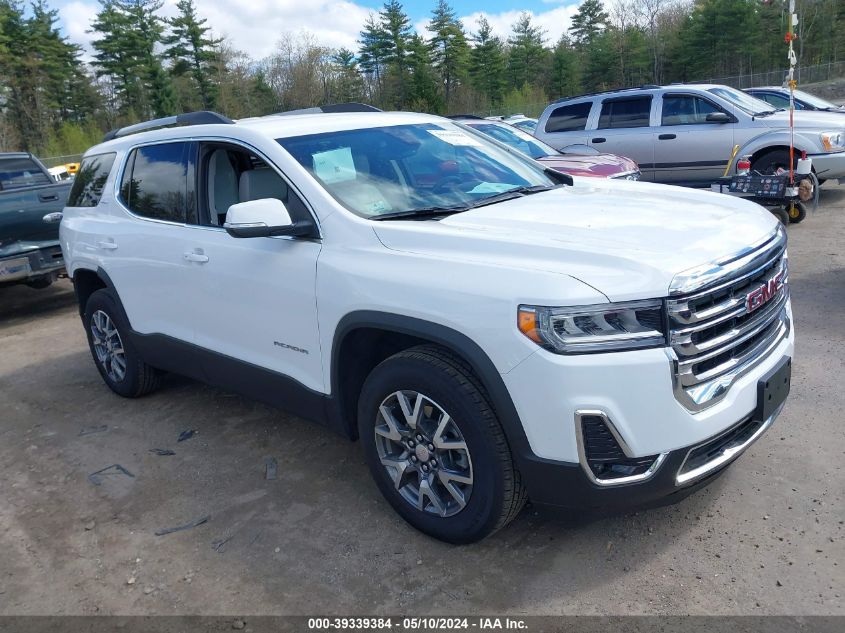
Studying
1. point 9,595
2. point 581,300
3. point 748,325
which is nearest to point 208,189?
point 9,595

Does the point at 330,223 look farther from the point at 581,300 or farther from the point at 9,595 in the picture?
the point at 9,595

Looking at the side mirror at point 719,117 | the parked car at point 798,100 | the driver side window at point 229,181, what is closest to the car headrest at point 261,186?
the driver side window at point 229,181

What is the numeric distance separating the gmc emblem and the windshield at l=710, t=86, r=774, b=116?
28.5 ft

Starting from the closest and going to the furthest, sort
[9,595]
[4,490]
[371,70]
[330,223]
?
[9,595]
[330,223]
[4,490]
[371,70]

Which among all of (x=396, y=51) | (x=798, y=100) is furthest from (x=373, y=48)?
(x=798, y=100)

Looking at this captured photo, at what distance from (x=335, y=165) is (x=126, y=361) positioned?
2.55 meters

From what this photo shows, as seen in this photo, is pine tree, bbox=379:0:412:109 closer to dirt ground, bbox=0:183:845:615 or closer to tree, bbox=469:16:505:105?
tree, bbox=469:16:505:105

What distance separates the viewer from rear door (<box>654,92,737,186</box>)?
Answer: 36.0ft

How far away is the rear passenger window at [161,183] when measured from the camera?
4504 millimetres

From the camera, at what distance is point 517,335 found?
2.73 m

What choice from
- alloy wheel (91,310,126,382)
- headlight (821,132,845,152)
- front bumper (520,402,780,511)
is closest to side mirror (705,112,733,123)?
headlight (821,132,845,152)

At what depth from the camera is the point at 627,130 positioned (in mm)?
11812

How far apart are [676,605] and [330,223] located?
7.15ft

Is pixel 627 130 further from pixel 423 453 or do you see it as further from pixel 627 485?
pixel 627 485
